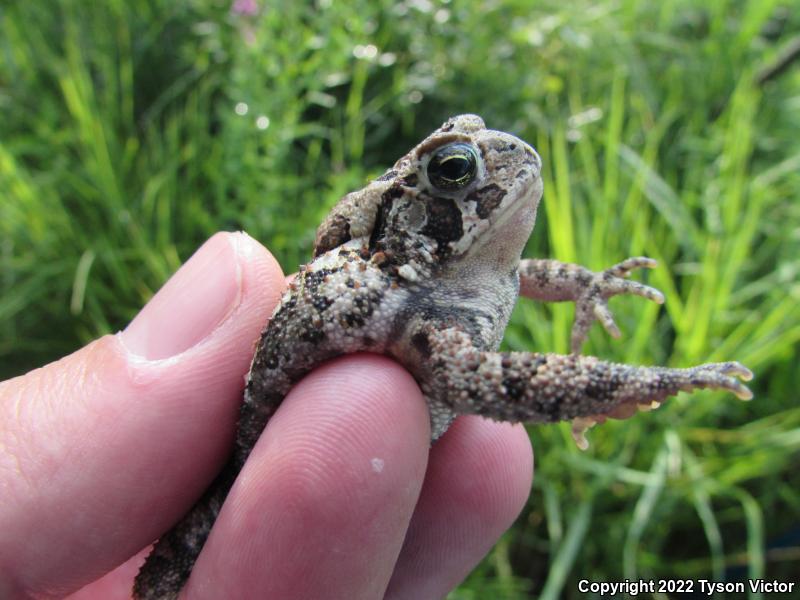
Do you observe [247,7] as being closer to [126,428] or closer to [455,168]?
[455,168]

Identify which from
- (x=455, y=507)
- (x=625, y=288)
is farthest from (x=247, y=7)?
(x=455, y=507)

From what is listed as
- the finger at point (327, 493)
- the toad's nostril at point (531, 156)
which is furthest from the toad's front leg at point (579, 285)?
the finger at point (327, 493)

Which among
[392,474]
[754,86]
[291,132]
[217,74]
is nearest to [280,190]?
[291,132]

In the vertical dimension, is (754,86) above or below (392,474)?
below

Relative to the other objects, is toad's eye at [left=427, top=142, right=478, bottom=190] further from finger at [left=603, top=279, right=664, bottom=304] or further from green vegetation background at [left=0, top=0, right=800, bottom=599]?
green vegetation background at [left=0, top=0, right=800, bottom=599]

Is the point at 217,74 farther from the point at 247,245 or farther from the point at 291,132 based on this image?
the point at 247,245
